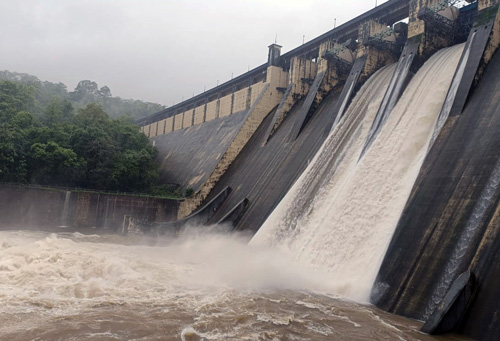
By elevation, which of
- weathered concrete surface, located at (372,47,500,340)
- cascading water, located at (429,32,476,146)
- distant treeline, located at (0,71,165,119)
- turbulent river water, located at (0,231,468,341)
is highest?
distant treeline, located at (0,71,165,119)

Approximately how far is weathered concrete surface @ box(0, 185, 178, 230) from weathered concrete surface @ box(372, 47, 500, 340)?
14.0 metres

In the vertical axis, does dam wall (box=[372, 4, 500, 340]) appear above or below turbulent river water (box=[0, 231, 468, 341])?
above

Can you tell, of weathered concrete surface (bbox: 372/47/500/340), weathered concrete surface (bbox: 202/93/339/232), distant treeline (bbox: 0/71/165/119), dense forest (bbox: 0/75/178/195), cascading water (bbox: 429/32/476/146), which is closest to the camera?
weathered concrete surface (bbox: 372/47/500/340)

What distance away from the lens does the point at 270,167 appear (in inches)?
674

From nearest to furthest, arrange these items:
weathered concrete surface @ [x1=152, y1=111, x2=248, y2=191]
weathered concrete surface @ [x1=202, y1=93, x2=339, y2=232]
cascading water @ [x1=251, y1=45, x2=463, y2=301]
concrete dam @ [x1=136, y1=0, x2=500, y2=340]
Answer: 1. concrete dam @ [x1=136, y1=0, x2=500, y2=340]
2. cascading water @ [x1=251, y1=45, x2=463, y2=301]
3. weathered concrete surface @ [x1=202, y1=93, x2=339, y2=232]
4. weathered concrete surface @ [x1=152, y1=111, x2=248, y2=191]

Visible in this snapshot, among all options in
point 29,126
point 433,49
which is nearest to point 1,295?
point 433,49

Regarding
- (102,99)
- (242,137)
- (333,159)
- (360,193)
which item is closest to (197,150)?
(242,137)

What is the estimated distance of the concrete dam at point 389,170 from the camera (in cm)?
691

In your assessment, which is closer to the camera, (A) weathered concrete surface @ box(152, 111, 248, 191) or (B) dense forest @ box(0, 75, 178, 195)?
(B) dense forest @ box(0, 75, 178, 195)

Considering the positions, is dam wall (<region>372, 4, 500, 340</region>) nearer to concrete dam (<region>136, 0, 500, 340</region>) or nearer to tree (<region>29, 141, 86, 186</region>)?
concrete dam (<region>136, 0, 500, 340</region>)

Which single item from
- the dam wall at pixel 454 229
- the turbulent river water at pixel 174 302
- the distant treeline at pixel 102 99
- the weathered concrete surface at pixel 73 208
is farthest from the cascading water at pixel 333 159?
the distant treeline at pixel 102 99

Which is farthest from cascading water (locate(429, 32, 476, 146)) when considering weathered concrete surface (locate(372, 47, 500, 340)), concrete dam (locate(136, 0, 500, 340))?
weathered concrete surface (locate(372, 47, 500, 340))

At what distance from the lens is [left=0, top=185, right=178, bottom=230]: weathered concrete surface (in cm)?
1820

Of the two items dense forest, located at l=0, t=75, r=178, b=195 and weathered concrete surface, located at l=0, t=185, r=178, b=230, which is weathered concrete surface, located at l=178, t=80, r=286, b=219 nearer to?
weathered concrete surface, located at l=0, t=185, r=178, b=230
